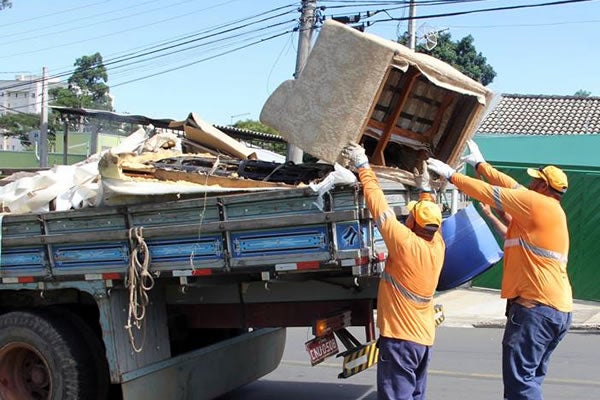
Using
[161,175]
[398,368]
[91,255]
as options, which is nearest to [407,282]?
[398,368]

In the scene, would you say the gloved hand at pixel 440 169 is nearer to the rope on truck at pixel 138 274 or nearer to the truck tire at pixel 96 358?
the rope on truck at pixel 138 274

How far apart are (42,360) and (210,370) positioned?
1283 millimetres

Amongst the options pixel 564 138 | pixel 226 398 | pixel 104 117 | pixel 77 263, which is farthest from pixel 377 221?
pixel 564 138

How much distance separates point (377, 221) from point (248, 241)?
0.86 m

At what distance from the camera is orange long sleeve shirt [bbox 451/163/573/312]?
4.54 m

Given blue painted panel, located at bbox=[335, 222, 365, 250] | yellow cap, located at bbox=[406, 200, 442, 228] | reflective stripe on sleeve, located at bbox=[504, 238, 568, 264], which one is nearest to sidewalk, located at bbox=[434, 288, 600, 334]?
reflective stripe on sleeve, located at bbox=[504, 238, 568, 264]

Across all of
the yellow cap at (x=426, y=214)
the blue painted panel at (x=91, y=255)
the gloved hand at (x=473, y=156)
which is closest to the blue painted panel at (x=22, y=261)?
the blue painted panel at (x=91, y=255)

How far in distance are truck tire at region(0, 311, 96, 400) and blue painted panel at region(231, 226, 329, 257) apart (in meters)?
1.57

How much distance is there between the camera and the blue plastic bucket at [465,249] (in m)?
4.72

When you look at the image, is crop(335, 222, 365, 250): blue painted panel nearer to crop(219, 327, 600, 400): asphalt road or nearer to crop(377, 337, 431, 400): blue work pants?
crop(377, 337, 431, 400): blue work pants

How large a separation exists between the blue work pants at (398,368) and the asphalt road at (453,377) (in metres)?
2.06

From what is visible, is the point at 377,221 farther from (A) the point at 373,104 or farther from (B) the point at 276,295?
(B) the point at 276,295

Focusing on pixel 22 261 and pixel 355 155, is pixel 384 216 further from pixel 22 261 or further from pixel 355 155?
pixel 22 261

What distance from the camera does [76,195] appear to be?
5180mm
